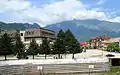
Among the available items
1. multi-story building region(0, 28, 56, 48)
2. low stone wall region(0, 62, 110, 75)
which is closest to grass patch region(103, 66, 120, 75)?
low stone wall region(0, 62, 110, 75)

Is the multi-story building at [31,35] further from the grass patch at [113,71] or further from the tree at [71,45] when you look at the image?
the grass patch at [113,71]

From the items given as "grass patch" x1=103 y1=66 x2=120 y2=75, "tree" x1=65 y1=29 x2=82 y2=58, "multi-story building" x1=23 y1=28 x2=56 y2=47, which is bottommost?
"grass patch" x1=103 y1=66 x2=120 y2=75

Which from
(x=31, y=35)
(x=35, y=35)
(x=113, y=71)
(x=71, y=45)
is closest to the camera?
(x=113, y=71)

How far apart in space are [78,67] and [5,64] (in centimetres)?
1042

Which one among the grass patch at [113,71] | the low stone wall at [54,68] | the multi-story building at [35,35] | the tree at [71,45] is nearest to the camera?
the low stone wall at [54,68]

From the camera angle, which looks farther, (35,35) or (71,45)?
(35,35)

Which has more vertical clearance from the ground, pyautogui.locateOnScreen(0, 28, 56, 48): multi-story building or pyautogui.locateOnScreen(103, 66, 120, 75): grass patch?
pyautogui.locateOnScreen(0, 28, 56, 48): multi-story building

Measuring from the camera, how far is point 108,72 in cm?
4512

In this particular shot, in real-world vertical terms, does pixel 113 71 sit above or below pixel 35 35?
below

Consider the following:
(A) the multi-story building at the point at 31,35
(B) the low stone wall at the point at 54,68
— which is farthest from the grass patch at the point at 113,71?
(A) the multi-story building at the point at 31,35

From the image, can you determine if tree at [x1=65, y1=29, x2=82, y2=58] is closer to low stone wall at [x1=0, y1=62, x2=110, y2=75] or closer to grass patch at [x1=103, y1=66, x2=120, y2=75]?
low stone wall at [x1=0, y1=62, x2=110, y2=75]

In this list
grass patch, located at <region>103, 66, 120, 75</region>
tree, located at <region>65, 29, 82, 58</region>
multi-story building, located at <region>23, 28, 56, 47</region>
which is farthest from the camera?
multi-story building, located at <region>23, 28, 56, 47</region>

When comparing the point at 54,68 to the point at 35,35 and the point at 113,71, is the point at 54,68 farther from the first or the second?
the point at 35,35

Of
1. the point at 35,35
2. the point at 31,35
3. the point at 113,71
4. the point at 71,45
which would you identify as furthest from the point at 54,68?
the point at 31,35
